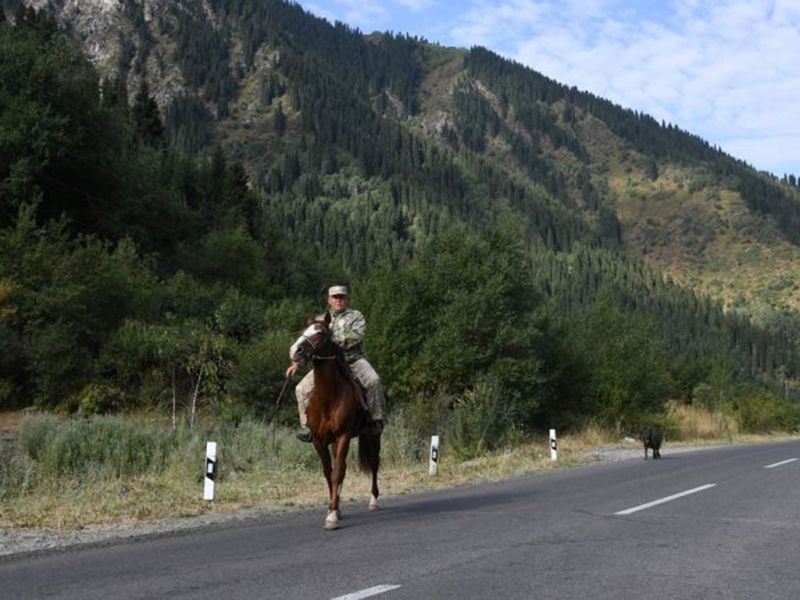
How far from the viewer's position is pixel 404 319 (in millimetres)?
32938

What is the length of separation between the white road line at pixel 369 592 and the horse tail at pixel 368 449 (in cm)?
463

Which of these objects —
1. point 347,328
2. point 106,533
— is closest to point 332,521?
point 347,328

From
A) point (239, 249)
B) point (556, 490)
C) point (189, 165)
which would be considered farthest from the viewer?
point (189, 165)

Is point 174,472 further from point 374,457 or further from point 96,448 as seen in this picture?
point 374,457

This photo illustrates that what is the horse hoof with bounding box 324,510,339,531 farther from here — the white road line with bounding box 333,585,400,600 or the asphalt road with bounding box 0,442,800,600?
the white road line with bounding box 333,585,400,600

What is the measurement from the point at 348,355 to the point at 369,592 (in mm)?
4678

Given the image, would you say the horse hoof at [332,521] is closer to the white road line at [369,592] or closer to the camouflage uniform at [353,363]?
the camouflage uniform at [353,363]

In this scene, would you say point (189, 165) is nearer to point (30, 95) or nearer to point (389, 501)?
point (30, 95)

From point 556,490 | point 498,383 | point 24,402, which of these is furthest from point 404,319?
point 556,490

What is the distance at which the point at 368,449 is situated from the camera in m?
11.2

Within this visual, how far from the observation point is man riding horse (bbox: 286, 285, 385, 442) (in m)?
10.2

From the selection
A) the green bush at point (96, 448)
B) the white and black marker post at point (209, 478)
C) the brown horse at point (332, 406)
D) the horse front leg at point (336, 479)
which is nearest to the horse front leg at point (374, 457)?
the brown horse at point (332, 406)

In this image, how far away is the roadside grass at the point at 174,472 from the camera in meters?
11.6

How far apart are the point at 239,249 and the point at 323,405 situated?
145 ft
